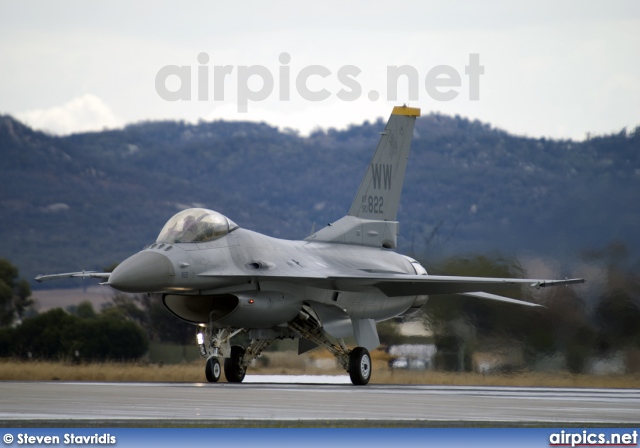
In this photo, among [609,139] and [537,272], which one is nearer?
[537,272]

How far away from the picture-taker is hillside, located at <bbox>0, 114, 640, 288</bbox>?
66.9m

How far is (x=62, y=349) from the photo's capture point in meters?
26.0

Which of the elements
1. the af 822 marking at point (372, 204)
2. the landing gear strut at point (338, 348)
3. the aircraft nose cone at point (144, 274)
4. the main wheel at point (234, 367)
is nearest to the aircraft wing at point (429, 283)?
the landing gear strut at point (338, 348)

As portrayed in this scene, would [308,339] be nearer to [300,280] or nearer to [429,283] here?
[300,280]

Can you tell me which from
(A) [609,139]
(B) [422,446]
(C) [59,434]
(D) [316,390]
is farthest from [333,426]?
(A) [609,139]

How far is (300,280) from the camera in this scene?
19.9m

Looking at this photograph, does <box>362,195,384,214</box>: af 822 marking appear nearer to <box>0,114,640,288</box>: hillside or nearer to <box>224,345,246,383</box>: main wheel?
<box>224,345,246,383</box>: main wheel

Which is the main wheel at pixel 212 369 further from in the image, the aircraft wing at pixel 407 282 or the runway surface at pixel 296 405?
the aircraft wing at pixel 407 282

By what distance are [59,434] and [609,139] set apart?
76.4 feet

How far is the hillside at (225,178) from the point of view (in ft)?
219

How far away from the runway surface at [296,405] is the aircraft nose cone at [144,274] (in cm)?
148

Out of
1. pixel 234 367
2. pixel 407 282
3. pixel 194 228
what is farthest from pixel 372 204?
pixel 194 228

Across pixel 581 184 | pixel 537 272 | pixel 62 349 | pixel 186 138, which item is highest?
pixel 186 138

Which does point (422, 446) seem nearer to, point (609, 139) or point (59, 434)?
point (59, 434)
